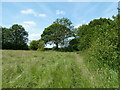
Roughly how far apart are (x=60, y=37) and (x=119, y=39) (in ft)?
73.6

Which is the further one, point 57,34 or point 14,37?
point 14,37

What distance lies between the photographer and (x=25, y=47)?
28.5 meters

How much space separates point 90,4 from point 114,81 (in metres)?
4.70

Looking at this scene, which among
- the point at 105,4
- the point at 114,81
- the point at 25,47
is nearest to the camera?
the point at 114,81

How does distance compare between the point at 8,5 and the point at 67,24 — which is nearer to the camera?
the point at 8,5

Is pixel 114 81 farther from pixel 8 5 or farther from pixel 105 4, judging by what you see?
pixel 8 5

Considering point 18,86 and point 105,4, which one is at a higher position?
point 105,4

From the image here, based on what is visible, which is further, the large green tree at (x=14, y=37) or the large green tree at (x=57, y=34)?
the large green tree at (x=14, y=37)

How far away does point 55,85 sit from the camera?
2.76 metres

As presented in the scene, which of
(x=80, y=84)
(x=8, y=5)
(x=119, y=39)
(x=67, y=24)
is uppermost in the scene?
(x=67, y=24)

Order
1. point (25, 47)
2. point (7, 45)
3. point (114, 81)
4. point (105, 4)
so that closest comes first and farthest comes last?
point (114, 81) → point (105, 4) → point (7, 45) → point (25, 47)

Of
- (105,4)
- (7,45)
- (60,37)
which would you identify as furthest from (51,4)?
(7,45)

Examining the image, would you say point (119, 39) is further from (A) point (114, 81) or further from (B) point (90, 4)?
(B) point (90, 4)

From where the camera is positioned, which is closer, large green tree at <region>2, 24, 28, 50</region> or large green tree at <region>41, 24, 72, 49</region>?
large green tree at <region>41, 24, 72, 49</region>
